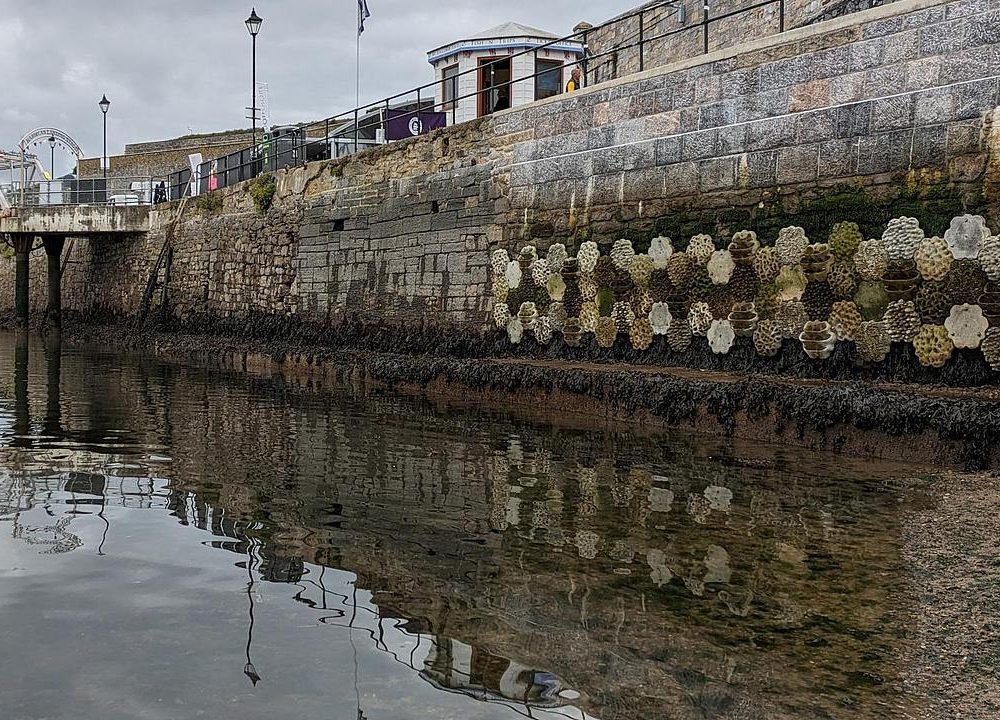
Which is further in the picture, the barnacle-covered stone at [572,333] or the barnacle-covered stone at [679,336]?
the barnacle-covered stone at [572,333]

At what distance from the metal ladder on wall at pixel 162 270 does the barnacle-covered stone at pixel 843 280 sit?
17.7 m

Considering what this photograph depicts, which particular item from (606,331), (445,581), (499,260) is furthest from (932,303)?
(499,260)

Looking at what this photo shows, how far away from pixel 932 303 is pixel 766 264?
5.69ft

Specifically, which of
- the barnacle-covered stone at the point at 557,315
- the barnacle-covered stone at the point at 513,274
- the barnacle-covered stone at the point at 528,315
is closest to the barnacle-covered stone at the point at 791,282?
the barnacle-covered stone at the point at 557,315

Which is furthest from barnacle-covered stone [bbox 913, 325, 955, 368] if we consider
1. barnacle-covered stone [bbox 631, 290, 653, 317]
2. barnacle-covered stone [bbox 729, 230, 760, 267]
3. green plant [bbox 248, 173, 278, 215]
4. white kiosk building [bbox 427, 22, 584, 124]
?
green plant [bbox 248, 173, 278, 215]

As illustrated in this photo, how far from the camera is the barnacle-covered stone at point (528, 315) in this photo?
12367 mm

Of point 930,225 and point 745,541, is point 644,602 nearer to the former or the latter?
point 745,541

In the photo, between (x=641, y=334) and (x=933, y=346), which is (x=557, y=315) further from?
(x=933, y=346)

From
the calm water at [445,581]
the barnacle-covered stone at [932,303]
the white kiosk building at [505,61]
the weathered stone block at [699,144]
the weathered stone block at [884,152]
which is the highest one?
the white kiosk building at [505,61]

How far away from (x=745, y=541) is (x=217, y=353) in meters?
Answer: 14.1

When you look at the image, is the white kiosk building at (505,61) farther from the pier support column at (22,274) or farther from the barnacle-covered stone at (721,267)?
the pier support column at (22,274)

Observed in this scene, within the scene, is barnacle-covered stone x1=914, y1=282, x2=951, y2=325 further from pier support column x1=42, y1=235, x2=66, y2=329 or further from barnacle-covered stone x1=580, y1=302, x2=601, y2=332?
pier support column x1=42, y1=235, x2=66, y2=329

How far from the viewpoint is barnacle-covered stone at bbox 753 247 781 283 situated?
9531 mm

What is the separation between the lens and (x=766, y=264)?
379 inches
